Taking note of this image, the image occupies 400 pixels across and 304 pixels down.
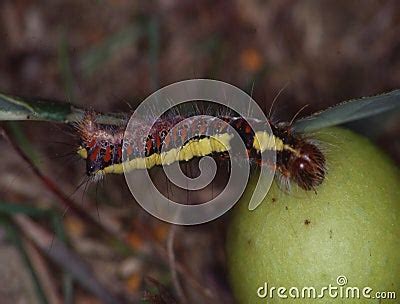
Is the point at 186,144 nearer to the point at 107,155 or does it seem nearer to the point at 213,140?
the point at 213,140

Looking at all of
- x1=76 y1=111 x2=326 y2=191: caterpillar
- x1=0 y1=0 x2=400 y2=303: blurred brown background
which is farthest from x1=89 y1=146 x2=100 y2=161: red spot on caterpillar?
x1=0 y1=0 x2=400 y2=303: blurred brown background

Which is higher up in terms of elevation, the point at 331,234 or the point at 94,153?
the point at 94,153

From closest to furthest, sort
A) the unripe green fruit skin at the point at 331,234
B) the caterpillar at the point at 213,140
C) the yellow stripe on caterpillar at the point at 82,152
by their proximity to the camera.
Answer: the unripe green fruit skin at the point at 331,234, the caterpillar at the point at 213,140, the yellow stripe on caterpillar at the point at 82,152

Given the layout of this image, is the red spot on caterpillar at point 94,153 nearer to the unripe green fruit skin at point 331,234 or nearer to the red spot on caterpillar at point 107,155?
the red spot on caterpillar at point 107,155

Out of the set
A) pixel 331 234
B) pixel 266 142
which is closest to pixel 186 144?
pixel 266 142

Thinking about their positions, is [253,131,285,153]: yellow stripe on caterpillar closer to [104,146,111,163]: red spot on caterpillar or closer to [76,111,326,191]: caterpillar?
[76,111,326,191]: caterpillar

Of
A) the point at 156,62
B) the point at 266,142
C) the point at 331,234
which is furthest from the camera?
the point at 156,62

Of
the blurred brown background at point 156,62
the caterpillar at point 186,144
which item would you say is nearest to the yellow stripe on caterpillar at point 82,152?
the caterpillar at point 186,144

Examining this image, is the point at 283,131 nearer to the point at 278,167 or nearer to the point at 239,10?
the point at 278,167
